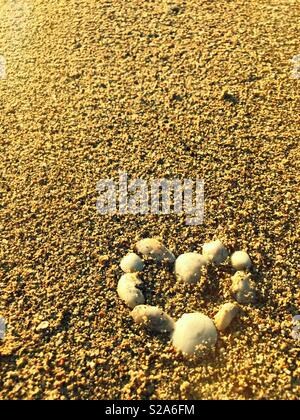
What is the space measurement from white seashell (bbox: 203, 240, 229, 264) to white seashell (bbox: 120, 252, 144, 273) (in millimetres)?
231

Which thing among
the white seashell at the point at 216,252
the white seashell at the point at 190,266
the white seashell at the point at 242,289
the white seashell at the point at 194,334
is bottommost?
the white seashell at the point at 194,334

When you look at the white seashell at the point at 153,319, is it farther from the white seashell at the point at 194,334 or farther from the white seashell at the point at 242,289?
the white seashell at the point at 242,289

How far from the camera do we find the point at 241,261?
5.30ft

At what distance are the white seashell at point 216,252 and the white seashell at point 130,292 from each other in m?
0.26

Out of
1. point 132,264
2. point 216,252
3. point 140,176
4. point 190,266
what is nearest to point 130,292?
point 132,264

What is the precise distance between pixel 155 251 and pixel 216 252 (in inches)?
8.3

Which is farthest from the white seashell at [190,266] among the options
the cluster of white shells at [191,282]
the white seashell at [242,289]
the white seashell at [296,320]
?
the white seashell at [296,320]

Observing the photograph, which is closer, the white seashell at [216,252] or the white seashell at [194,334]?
the white seashell at [194,334]

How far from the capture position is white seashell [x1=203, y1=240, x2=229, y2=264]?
64.3 inches

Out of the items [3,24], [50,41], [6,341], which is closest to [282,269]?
[6,341]

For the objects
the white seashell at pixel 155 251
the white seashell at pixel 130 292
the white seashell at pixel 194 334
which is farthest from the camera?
the white seashell at pixel 155 251

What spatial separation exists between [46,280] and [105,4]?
1.67m

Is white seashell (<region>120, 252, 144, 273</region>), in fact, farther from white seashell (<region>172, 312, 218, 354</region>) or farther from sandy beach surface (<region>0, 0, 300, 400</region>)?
white seashell (<region>172, 312, 218, 354</region>)

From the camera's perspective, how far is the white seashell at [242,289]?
1.55 m
